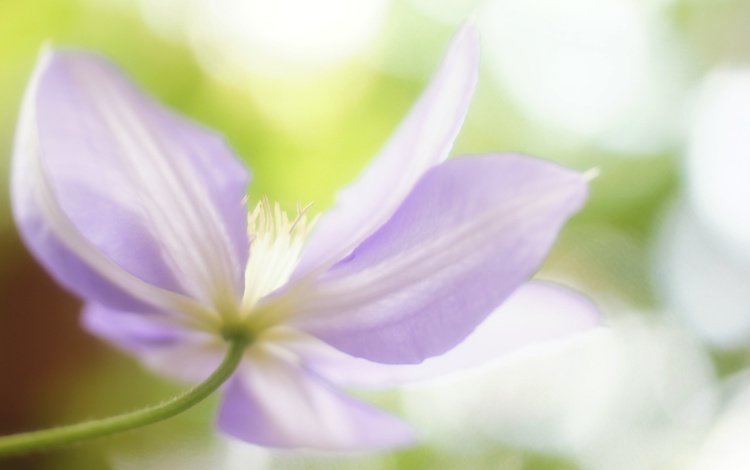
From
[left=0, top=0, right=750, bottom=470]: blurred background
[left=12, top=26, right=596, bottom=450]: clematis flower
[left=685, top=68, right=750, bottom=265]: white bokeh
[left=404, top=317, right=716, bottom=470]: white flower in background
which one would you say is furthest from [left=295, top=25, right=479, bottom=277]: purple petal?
[left=685, top=68, right=750, bottom=265]: white bokeh

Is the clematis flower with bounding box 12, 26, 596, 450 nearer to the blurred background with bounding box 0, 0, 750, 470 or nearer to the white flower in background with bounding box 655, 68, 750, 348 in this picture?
the blurred background with bounding box 0, 0, 750, 470

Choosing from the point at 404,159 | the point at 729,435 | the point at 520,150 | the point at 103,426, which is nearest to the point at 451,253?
the point at 404,159

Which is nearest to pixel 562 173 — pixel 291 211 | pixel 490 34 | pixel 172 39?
pixel 291 211

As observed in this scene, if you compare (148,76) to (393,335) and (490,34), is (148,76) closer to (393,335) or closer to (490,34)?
(490,34)

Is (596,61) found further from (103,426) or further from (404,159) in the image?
(103,426)

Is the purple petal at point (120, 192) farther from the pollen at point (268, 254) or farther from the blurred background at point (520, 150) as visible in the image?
the blurred background at point (520, 150)

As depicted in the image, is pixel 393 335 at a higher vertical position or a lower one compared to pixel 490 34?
higher
